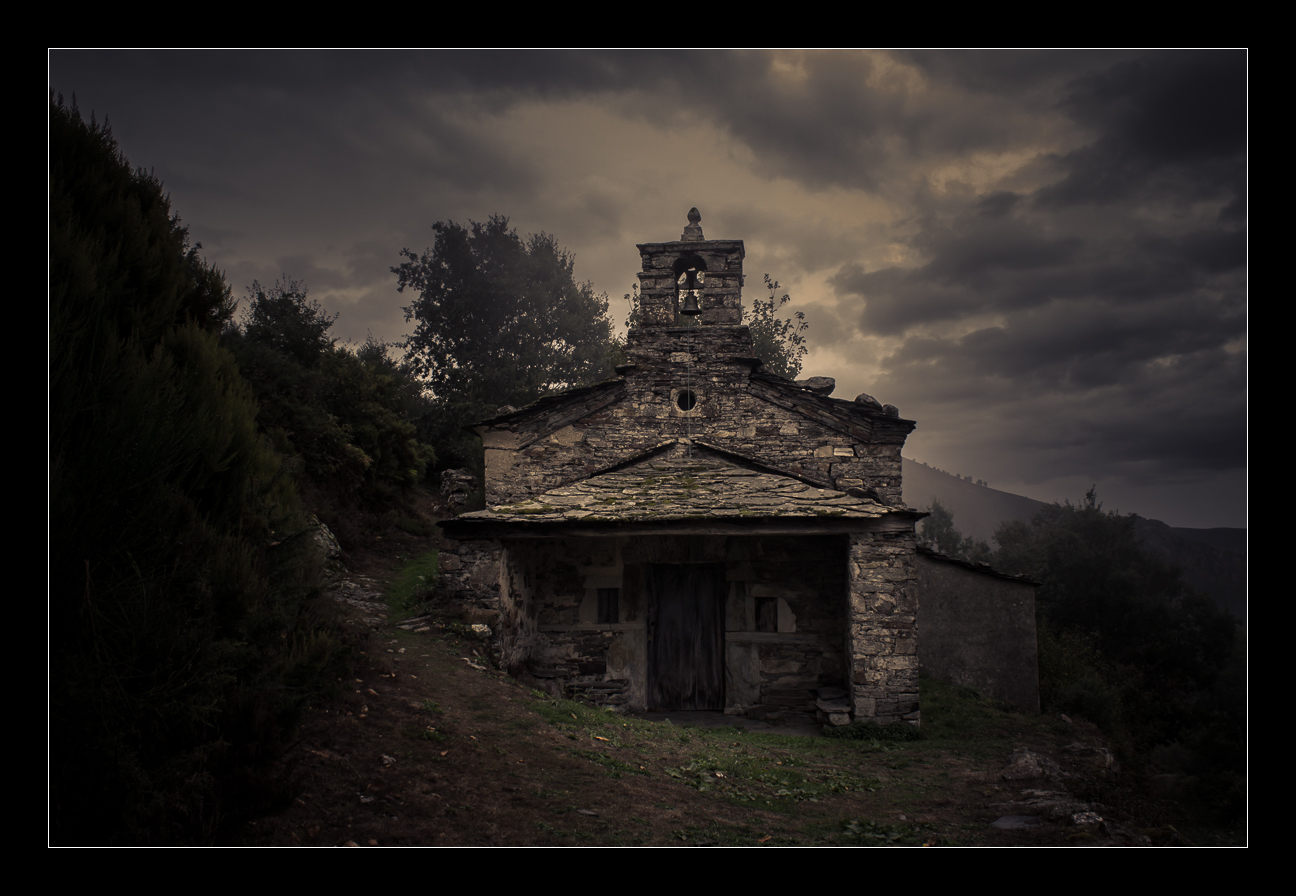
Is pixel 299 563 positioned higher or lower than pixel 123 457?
lower

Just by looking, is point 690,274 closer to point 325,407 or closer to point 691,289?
point 691,289

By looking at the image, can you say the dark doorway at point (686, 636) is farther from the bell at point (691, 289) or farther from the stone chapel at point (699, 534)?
the bell at point (691, 289)

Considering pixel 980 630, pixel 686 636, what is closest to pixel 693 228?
pixel 686 636

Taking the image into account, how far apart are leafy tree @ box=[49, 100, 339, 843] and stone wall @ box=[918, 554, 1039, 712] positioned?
10190 mm

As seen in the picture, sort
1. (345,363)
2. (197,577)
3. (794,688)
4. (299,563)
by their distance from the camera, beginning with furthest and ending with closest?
(345,363) < (794,688) < (299,563) < (197,577)

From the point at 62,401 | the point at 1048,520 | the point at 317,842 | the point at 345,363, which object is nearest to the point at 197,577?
the point at 62,401

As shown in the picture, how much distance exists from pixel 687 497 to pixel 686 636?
2.28 metres

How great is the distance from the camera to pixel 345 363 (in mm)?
16078

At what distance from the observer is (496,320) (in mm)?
32469

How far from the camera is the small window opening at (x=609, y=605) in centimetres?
935

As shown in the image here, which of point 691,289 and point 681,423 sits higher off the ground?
point 691,289

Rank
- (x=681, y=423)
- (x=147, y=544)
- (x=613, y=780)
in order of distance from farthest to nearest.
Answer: (x=681, y=423) < (x=613, y=780) < (x=147, y=544)
